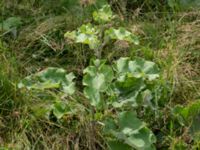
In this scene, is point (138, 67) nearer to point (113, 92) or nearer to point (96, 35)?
point (113, 92)

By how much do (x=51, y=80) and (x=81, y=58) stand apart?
376 millimetres

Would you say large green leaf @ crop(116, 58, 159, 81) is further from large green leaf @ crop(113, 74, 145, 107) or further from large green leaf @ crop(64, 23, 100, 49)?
large green leaf @ crop(64, 23, 100, 49)

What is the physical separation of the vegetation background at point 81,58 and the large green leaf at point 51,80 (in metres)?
0.09

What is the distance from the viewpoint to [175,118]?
2375mm

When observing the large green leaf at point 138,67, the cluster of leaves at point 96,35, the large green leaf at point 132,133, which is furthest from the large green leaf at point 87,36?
the large green leaf at point 132,133

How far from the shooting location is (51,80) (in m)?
2.39

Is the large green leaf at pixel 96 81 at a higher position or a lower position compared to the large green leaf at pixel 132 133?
higher

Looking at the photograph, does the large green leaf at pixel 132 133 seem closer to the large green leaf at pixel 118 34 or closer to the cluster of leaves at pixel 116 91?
the cluster of leaves at pixel 116 91

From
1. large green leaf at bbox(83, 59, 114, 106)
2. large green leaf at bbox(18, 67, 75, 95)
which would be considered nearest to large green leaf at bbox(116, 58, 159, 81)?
large green leaf at bbox(83, 59, 114, 106)

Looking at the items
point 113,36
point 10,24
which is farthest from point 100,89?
point 10,24

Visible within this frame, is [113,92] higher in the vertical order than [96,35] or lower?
lower

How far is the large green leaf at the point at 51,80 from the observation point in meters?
2.36

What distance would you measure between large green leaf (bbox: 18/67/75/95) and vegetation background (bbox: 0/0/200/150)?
0.30 feet

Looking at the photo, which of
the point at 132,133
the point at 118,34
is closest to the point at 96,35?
the point at 118,34
